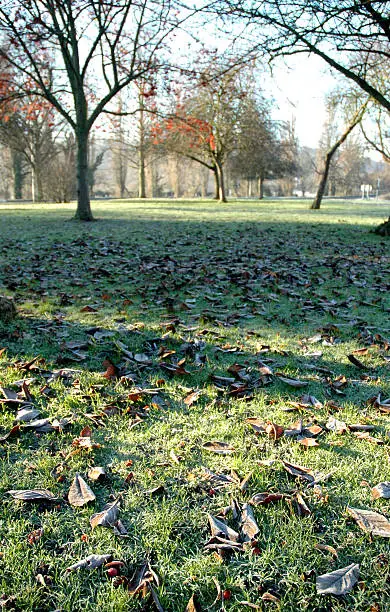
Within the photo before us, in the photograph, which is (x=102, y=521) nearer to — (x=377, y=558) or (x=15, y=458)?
(x=15, y=458)

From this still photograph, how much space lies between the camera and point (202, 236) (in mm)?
12039

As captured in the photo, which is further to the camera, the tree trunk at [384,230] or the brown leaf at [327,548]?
the tree trunk at [384,230]

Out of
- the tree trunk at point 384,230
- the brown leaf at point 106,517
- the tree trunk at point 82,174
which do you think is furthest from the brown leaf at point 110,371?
the tree trunk at point 82,174

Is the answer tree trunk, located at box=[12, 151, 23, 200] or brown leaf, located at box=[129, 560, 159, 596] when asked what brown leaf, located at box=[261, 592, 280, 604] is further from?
tree trunk, located at box=[12, 151, 23, 200]

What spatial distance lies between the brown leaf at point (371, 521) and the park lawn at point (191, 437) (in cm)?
4

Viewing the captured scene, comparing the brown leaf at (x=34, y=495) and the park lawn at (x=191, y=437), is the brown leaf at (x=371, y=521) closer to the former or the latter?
the park lawn at (x=191, y=437)

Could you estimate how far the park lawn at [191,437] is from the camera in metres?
1.72

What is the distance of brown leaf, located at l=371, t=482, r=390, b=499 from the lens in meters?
2.15

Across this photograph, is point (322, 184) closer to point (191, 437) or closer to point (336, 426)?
point (336, 426)

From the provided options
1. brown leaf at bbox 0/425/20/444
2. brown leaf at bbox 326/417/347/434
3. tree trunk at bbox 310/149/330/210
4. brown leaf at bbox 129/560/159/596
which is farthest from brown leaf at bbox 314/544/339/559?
tree trunk at bbox 310/149/330/210

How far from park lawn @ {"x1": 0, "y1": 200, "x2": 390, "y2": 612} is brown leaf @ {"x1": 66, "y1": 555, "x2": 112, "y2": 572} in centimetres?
3

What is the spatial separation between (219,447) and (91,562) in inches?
37.9

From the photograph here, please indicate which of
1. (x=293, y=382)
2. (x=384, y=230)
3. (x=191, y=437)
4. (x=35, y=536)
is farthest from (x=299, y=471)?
(x=384, y=230)

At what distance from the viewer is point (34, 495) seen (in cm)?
211
